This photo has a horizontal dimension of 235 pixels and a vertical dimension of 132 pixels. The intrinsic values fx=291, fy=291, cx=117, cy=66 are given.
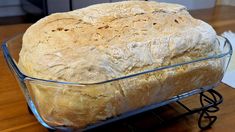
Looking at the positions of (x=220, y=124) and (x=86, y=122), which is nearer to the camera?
(x=86, y=122)

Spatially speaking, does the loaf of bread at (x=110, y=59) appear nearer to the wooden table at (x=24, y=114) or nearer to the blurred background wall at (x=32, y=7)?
the wooden table at (x=24, y=114)

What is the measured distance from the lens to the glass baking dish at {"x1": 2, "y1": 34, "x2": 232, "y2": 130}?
441 mm

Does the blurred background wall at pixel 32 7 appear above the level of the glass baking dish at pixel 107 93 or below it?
below

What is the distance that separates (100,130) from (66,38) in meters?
0.21

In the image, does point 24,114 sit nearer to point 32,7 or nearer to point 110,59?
point 110,59

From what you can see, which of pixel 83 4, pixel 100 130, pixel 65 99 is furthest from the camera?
pixel 83 4

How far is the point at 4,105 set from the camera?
2.21ft

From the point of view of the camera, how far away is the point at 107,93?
463mm

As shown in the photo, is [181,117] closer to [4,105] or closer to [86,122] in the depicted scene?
[86,122]

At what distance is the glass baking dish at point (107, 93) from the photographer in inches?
17.4

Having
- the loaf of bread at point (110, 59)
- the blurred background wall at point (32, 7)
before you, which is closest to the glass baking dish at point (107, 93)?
the loaf of bread at point (110, 59)

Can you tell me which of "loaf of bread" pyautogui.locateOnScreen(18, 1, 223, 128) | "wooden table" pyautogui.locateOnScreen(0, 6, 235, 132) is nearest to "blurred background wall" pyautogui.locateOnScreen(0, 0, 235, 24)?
"wooden table" pyautogui.locateOnScreen(0, 6, 235, 132)

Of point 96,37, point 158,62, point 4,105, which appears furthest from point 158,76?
point 4,105

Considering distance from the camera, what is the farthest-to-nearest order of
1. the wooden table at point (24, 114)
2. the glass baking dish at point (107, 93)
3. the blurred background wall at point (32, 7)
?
the blurred background wall at point (32, 7)
the wooden table at point (24, 114)
the glass baking dish at point (107, 93)
